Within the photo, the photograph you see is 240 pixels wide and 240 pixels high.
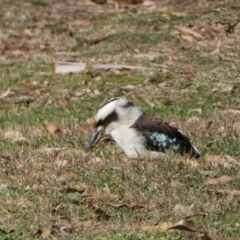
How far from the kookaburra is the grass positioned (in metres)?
0.21

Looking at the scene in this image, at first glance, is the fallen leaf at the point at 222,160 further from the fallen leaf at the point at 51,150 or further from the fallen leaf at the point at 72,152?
the fallen leaf at the point at 51,150

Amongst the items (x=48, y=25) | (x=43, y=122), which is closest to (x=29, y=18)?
(x=48, y=25)

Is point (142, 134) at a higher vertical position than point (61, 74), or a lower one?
higher

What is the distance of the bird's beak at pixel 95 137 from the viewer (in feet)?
28.6

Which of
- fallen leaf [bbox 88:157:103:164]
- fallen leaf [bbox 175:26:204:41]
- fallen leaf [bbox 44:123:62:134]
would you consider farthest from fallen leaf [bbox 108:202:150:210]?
fallen leaf [bbox 175:26:204:41]

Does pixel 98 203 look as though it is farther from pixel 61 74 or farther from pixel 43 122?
pixel 61 74

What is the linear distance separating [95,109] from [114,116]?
4214mm

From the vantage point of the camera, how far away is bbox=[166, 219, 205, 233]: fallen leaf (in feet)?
20.9

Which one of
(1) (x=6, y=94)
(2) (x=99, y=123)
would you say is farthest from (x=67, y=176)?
(1) (x=6, y=94)

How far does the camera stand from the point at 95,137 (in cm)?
875

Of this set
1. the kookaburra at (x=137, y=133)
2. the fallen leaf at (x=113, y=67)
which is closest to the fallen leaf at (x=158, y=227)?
the kookaburra at (x=137, y=133)

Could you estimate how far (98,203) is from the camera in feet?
23.7

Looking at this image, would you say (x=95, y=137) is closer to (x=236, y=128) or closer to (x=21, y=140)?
(x=21, y=140)

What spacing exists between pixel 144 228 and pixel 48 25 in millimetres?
12783
